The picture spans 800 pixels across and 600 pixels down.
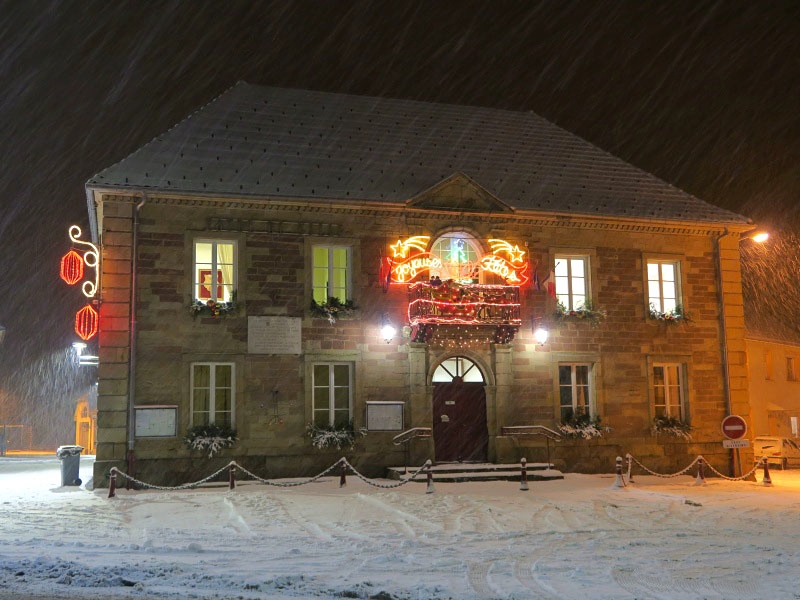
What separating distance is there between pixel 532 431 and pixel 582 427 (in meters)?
1.39

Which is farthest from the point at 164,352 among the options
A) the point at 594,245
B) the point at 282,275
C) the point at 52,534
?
the point at 594,245

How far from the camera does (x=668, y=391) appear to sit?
23.2 meters

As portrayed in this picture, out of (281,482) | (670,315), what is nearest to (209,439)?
(281,482)

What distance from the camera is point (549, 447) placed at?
21812 mm

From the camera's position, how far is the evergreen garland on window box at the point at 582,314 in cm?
2245

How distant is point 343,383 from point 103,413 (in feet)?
18.4

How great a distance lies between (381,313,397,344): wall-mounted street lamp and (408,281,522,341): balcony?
522 millimetres

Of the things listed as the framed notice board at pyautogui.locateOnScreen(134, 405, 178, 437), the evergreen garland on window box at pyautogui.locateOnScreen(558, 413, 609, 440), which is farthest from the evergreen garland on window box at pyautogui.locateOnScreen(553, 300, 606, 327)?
the framed notice board at pyautogui.locateOnScreen(134, 405, 178, 437)

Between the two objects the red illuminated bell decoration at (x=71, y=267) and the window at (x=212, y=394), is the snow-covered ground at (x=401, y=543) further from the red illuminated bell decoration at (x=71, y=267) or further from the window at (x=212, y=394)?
the red illuminated bell decoration at (x=71, y=267)

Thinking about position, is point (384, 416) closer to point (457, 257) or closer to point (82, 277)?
point (457, 257)

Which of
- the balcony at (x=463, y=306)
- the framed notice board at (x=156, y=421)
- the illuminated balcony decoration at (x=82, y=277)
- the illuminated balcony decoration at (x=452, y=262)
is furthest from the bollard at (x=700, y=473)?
the illuminated balcony decoration at (x=82, y=277)

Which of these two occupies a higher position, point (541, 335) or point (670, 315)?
point (670, 315)

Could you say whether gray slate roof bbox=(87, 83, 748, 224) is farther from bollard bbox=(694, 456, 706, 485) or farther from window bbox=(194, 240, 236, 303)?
bollard bbox=(694, 456, 706, 485)

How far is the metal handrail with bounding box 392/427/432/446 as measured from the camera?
20.9 m
